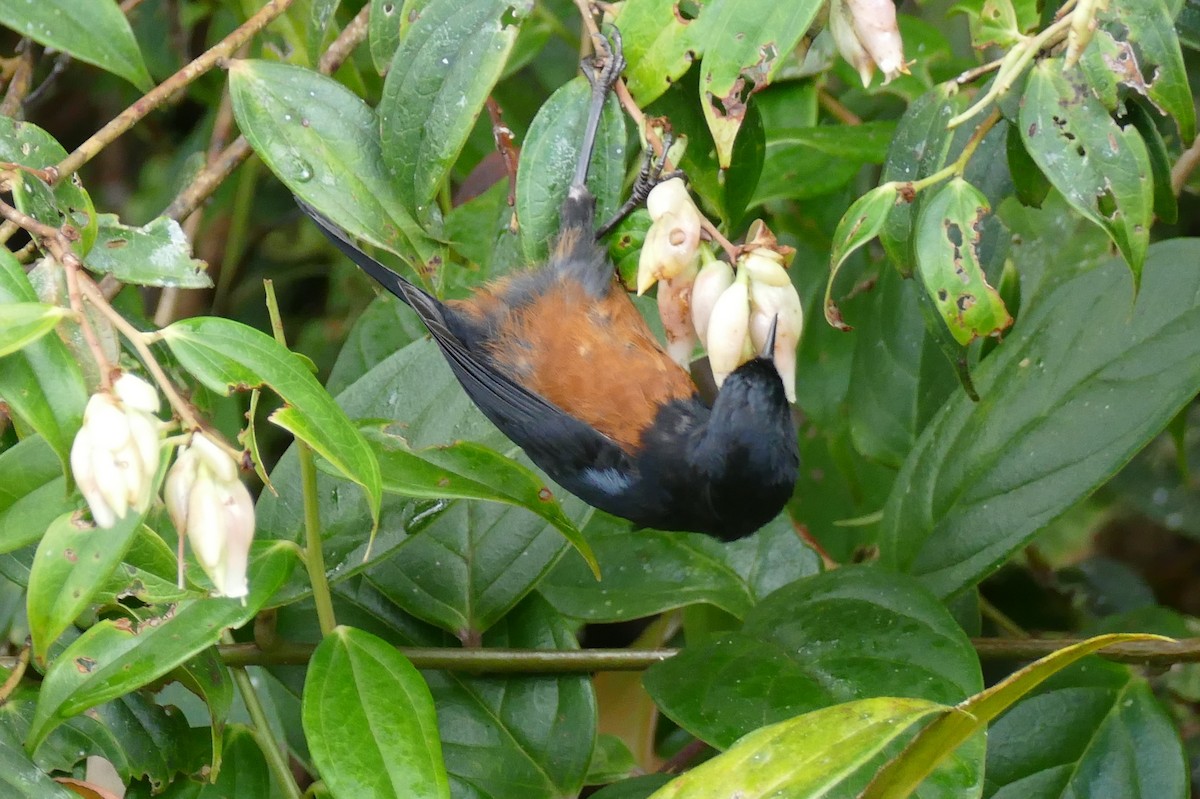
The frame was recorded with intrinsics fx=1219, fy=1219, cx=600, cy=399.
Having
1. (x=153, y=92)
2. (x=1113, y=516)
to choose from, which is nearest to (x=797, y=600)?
(x=153, y=92)

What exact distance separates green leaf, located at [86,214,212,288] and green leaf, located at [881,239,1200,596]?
982mm

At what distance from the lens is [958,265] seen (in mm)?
1149

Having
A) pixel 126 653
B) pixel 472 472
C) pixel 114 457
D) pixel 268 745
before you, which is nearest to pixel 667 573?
pixel 472 472

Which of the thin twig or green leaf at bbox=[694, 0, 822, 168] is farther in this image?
the thin twig

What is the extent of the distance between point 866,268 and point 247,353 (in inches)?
58.7

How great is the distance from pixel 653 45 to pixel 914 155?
320 mm

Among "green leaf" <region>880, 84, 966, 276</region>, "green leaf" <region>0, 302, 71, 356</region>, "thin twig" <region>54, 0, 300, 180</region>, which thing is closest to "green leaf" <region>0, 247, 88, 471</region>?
"green leaf" <region>0, 302, 71, 356</region>

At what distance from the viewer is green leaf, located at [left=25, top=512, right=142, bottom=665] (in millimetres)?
924

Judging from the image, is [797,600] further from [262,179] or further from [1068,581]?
[262,179]

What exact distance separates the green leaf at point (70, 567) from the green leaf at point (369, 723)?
319mm

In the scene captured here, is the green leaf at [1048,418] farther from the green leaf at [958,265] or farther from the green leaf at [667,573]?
the green leaf at [958,265]

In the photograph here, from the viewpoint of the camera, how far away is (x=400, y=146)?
135 centimetres

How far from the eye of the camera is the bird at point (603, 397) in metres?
1.73

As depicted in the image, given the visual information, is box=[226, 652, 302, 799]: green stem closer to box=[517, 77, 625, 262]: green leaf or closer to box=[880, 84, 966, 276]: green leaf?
box=[517, 77, 625, 262]: green leaf
